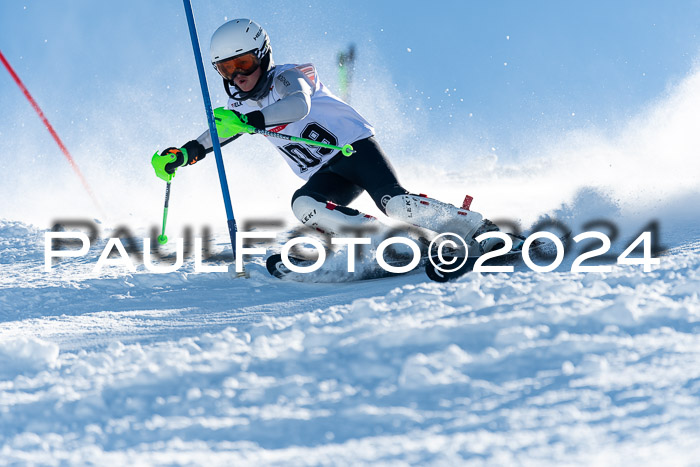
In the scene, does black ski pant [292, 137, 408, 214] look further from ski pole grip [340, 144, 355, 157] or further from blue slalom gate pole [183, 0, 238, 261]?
blue slalom gate pole [183, 0, 238, 261]

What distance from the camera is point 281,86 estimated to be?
4.02 meters

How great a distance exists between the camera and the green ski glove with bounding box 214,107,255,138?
379 centimetres

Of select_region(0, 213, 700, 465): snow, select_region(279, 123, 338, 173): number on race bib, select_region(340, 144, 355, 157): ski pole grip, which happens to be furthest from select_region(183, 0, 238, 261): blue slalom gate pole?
select_region(0, 213, 700, 465): snow

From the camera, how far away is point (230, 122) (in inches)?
151

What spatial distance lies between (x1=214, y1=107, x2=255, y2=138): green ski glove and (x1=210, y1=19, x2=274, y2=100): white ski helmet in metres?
0.30

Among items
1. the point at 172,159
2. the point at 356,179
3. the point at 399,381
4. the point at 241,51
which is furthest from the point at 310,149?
the point at 399,381

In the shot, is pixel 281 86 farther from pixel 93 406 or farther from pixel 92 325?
pixel 93 406

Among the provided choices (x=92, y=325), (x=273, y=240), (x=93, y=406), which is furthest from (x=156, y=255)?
(x=93, y=406)

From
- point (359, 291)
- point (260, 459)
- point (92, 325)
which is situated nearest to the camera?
point (260, 459)

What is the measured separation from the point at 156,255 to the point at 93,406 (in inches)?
148

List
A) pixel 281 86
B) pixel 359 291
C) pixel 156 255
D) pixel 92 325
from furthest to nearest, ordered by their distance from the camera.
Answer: pixel 156 255, pixel 281 86, pixel 359 291, pixel 92 325

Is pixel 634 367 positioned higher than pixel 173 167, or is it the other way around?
pixel 173 167

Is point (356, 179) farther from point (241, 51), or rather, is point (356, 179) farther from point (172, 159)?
point (172, 159)

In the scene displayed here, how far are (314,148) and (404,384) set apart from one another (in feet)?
8.61
